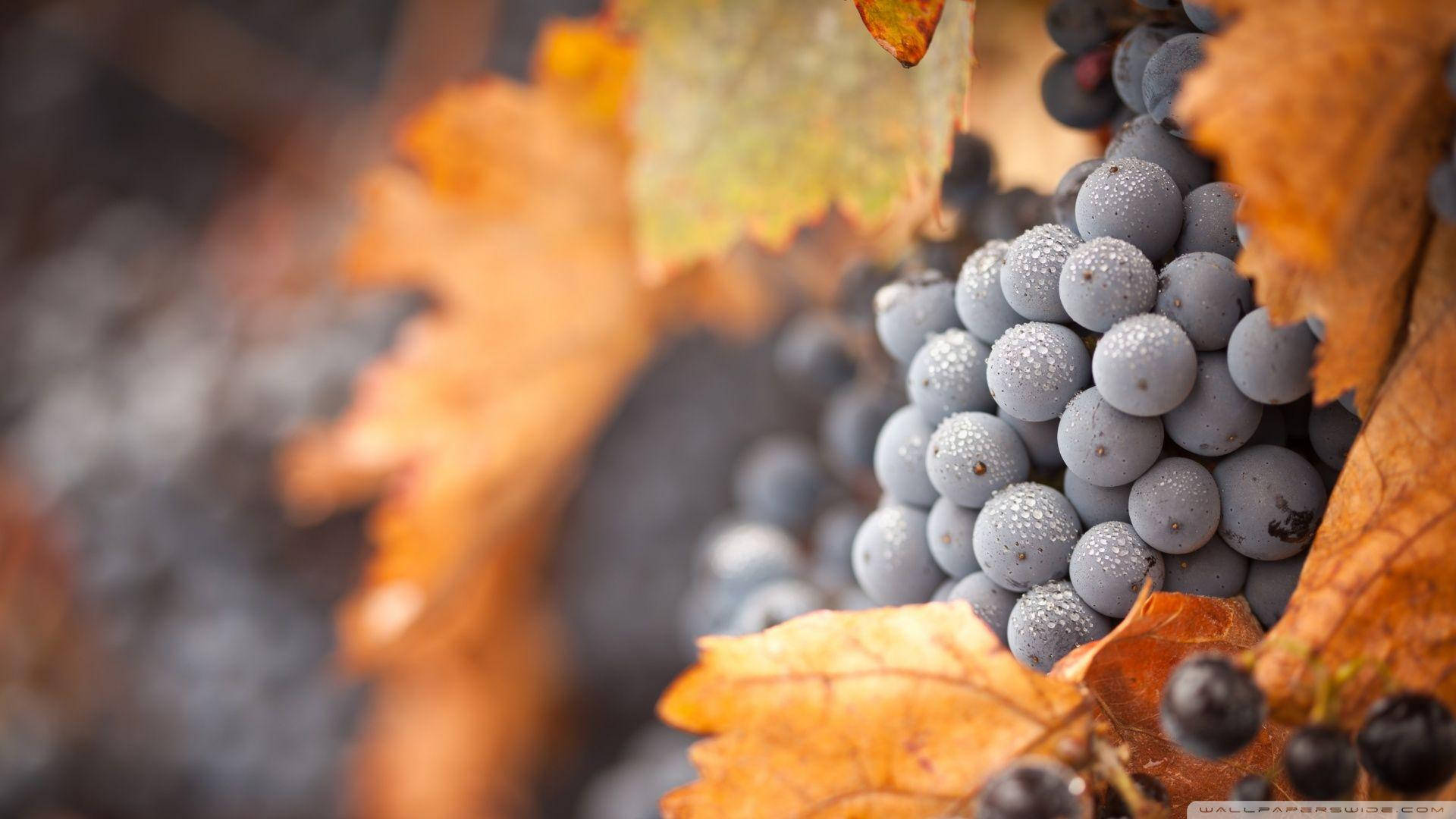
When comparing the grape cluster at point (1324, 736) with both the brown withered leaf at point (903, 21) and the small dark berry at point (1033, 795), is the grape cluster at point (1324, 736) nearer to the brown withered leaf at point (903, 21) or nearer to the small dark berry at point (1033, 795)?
the small dark berry at point (1033, 795)

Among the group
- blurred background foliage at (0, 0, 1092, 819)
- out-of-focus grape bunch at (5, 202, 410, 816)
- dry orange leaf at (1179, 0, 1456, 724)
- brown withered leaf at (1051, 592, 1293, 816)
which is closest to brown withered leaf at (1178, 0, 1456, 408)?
dry orange leaf at (1179, 0, 1456, 724)

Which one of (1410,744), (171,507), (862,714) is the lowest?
(1410,744)

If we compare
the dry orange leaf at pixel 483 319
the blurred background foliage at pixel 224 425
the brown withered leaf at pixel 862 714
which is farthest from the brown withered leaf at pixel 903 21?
the blurred background foliage at pixel 224 425

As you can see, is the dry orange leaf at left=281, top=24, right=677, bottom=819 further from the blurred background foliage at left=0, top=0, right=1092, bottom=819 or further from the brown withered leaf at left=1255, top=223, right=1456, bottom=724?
the brown withered leaf at left=1255, top=223, right=1456, bottom=724

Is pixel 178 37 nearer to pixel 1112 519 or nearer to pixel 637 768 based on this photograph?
pixel 637 768

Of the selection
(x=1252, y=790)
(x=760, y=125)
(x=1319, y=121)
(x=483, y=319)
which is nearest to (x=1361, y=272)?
(x=1319, y=121)

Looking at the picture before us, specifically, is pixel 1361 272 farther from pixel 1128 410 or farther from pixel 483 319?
pixel 483 319
